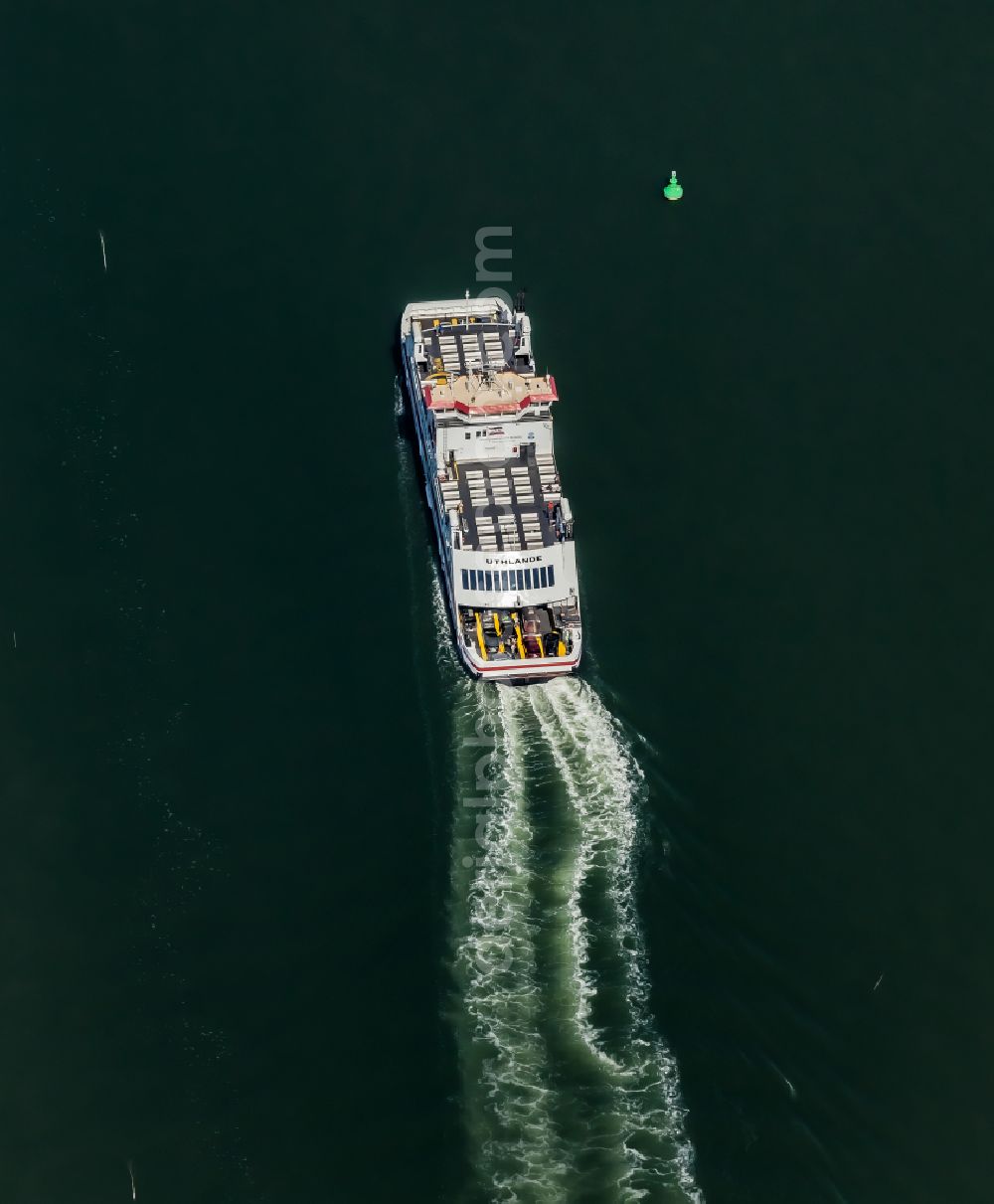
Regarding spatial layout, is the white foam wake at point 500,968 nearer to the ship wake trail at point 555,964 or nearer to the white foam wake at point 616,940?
the ship wake trail at point 555,964

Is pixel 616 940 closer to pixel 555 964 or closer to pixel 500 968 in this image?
pixel 555 964

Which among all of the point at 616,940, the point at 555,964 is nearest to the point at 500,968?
the point at 555,964

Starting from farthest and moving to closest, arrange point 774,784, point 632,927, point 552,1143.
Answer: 1. point 774,784
2. point 632,927
3. point 552,1143

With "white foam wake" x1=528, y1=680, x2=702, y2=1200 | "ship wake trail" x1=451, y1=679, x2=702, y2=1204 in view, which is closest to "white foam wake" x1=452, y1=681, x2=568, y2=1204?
"ship wake trail" x1=451, y1=679, x2=702, y2=1204

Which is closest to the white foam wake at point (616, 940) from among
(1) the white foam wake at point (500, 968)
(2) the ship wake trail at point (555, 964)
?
(2) the ship wake trail at point (555, 964)

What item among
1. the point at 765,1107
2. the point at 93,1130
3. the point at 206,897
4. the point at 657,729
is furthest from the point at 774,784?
the point at 93,1130

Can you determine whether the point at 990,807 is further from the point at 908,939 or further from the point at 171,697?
the point at 171,697

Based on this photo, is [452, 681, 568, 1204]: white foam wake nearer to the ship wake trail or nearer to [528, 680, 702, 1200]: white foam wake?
the ship wake trail

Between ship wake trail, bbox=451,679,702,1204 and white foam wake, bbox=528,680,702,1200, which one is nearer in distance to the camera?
ship wake trail, bbox=451,679,702,1204
